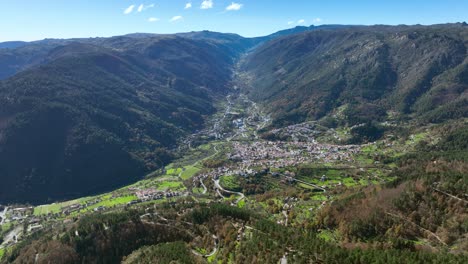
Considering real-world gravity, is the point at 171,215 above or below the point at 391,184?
below

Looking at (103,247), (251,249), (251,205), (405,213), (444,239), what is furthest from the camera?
(251,205)

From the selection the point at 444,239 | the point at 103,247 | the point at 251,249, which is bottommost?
the point at 103,247

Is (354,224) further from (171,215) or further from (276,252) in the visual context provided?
(171,215)

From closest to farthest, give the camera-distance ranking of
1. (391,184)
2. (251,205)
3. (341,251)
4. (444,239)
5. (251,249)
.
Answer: (341,251)
(444,239)
(251,249)
(391,184)
(251,205)

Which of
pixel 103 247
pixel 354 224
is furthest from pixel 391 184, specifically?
pixel 103 247

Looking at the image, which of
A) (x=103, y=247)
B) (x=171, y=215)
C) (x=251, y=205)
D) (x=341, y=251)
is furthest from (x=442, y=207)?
(x=103, y=247)

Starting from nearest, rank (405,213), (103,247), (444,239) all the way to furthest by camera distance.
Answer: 1. (444,239)
2. (405,213)
3. (103,247)

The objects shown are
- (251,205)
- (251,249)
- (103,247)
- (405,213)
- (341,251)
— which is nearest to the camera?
(341,251)

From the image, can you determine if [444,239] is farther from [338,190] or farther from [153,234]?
[153,234]

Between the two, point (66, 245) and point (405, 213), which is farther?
point (66, 245)
